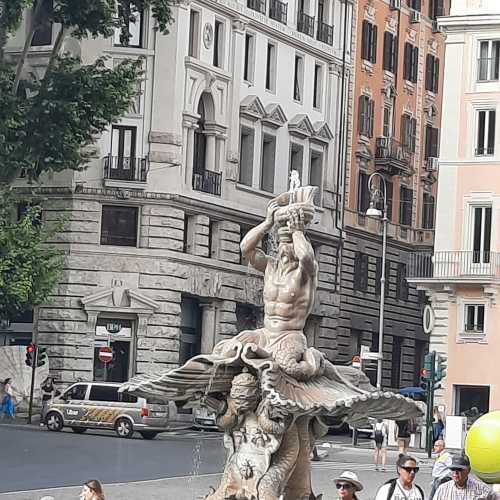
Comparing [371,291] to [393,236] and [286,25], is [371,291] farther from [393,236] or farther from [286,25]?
[286,25]

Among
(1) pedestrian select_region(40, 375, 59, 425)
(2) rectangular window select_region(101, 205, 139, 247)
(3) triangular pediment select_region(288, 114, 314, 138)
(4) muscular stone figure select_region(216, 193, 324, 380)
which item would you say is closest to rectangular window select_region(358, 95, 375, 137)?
(3) triangular pediment select_region(288, 114, 314, 138)

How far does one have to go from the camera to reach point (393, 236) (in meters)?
72.0

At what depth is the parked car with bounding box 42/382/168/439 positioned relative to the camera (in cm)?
4734

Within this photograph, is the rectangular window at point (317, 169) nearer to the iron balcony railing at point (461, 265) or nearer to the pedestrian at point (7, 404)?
the iron balcony railing at point (461, 265)

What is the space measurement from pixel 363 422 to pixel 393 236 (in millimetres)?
56136

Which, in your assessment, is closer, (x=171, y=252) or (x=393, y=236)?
(x=171, y=252)

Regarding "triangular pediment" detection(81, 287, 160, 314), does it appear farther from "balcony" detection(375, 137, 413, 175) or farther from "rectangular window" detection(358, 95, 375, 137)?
"balcony" detection(375, 137, 413, 175)

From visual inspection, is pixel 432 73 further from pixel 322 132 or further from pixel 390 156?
pixel 322 132

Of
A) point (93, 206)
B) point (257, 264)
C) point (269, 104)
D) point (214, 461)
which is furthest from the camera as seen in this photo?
point (269, 104)

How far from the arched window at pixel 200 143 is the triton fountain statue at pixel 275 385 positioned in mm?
43634

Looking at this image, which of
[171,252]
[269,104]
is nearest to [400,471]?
[171,252]

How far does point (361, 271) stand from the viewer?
69438 mm

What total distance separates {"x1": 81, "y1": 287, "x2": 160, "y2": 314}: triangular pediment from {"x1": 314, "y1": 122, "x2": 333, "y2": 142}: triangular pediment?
483 inches

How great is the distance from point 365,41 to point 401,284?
960 centimetres
